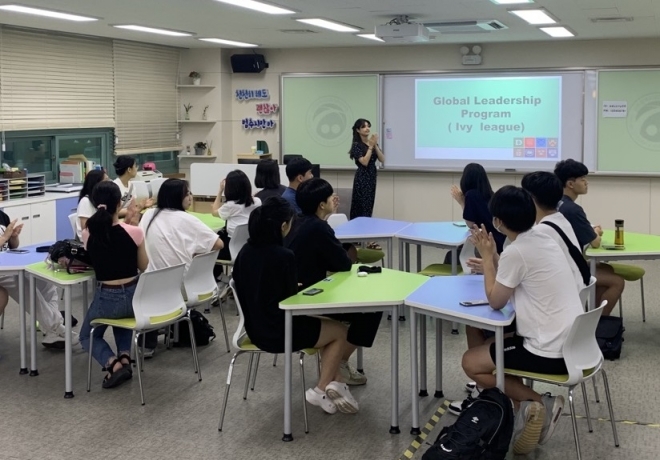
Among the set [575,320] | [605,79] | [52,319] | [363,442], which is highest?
[605,79]

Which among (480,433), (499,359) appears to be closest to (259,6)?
(499,359)

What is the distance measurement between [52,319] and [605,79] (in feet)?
23.3

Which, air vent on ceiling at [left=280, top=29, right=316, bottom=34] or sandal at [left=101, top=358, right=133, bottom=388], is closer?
sandal at [left=101, top=358, right=133, bottom=388]

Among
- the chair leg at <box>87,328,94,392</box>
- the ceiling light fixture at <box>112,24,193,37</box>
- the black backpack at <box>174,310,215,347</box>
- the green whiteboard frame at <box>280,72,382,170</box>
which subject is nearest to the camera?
the chair leg at <box>87,328,94,392</box>

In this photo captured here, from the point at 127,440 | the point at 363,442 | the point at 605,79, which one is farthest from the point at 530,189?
the point at 605,79

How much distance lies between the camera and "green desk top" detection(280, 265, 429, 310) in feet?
13.0

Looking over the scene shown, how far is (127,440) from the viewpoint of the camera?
13.5 ft

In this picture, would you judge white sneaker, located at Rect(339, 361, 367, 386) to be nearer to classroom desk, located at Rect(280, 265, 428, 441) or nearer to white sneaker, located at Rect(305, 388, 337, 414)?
white sneaker, located at Rect(305, 388, 337, 414)

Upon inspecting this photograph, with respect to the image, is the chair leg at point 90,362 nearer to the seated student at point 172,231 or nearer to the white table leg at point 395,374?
the seated student at point 172,231

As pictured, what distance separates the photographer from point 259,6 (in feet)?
22.4

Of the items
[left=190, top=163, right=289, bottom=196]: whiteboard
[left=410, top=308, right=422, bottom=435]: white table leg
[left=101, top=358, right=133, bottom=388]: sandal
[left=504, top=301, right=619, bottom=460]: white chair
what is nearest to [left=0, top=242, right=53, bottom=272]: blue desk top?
[left=101, top=358, right=133, bottom=388]: sandal

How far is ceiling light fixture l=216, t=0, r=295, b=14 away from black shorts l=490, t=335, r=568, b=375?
154 inches

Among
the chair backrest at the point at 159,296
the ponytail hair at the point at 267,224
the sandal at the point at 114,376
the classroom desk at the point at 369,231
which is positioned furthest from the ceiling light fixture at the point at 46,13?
the ponytail hair at the point at 267,224

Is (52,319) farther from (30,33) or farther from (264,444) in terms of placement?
(30,33)
